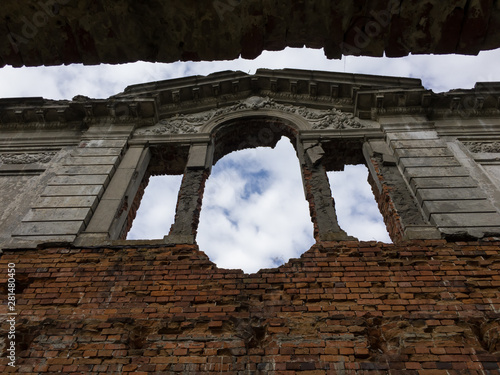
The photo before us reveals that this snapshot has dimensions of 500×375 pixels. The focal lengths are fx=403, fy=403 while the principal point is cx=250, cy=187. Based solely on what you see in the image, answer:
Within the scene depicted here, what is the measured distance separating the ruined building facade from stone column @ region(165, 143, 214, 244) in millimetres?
40

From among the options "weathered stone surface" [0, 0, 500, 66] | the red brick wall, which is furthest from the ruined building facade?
"weathered stone surface" [0, 0, 500, 66]

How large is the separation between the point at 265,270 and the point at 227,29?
3327mm

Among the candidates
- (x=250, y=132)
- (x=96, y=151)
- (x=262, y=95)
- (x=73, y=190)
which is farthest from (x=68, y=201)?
(x=262, y=95)

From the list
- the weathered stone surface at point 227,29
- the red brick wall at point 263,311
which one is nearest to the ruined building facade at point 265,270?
the red brick wall at point 263,311

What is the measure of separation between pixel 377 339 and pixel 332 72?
7.62 metres

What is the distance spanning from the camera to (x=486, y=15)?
3.26 m

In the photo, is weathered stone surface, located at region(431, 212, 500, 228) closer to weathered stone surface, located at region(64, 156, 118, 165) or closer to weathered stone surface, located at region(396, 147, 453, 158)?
weathered stone surface, located at region(396, 147, 453, 158)

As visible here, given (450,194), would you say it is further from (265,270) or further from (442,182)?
(265,270)

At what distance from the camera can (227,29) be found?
11.5 feet

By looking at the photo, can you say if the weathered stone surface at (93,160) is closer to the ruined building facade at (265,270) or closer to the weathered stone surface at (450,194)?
the ruined building facade at (265,270)

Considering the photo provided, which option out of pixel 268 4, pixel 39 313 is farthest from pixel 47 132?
pixel 268 4

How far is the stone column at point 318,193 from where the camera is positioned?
655 cm

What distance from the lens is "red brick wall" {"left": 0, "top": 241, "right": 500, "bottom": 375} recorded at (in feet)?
14.1

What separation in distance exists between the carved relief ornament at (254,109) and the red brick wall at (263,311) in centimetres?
415
